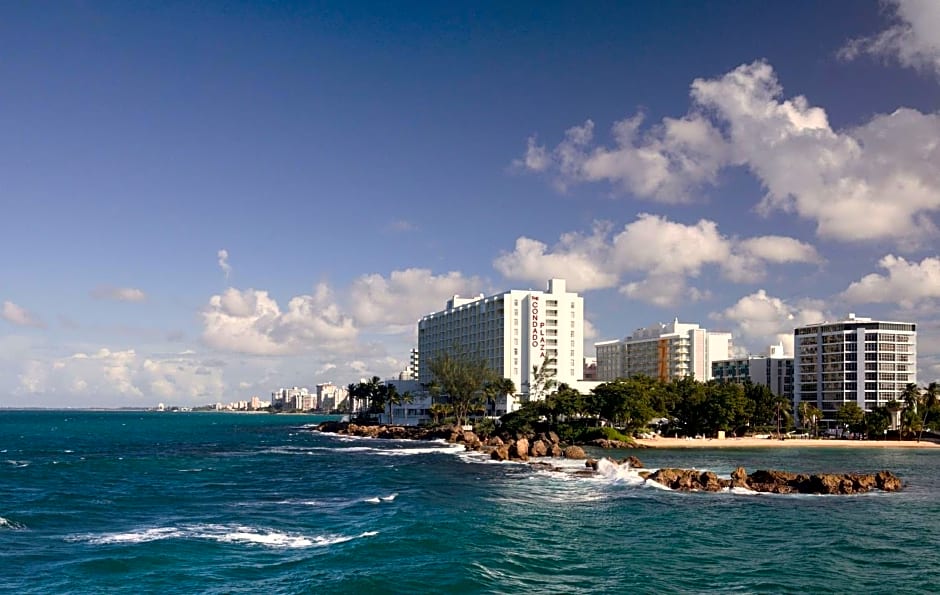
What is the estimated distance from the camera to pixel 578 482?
7456 cm

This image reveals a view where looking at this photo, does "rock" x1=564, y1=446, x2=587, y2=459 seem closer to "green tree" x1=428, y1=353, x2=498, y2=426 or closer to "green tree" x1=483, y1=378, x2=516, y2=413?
"green tree" x1=428, y1=353, x2=498, y2=426

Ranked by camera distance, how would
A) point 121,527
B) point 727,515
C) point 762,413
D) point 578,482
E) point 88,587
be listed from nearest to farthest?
1. point 88,587
2. point 121,527
3. point 727,515
4. point 578,482
5. point 762,413

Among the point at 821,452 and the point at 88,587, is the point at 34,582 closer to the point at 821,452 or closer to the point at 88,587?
the point at 88,587

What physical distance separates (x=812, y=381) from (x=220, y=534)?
180 metres

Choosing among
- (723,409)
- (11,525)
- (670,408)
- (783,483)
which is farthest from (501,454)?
(670,408)

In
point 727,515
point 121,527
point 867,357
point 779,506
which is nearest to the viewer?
point 121,527

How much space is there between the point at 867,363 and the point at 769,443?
5996 cm

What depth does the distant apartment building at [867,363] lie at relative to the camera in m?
187

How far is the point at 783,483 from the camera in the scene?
6850 centimetres

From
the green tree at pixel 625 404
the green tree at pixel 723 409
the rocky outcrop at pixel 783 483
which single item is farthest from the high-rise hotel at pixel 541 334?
the rocky outcrop at pixel 783 483

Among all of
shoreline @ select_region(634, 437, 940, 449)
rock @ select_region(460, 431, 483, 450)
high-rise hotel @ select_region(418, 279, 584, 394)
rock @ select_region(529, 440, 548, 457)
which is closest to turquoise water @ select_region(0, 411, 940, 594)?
rock @ select_region(529, 440, 548, 457)

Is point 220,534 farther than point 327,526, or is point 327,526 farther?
point 327,526

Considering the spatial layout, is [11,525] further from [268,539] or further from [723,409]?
[723,409]

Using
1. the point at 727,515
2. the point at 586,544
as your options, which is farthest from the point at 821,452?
the point at 586,544
